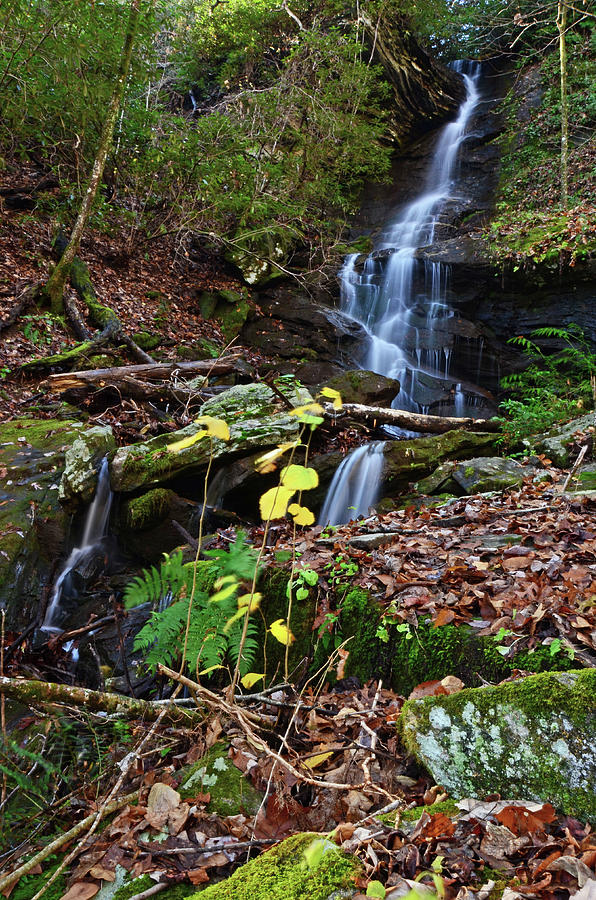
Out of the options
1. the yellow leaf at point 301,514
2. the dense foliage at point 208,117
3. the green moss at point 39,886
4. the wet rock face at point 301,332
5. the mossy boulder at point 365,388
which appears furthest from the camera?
the wet rock face at point 301,332

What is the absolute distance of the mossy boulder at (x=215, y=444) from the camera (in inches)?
259

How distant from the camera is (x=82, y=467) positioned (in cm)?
622

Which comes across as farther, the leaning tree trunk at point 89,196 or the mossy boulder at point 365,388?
the leaning tree trunk at point 89,196

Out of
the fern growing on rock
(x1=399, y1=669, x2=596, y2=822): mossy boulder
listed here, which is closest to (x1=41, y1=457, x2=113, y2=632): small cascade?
the fern growing on rock

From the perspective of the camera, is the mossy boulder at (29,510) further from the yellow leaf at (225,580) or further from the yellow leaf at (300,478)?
the yellow leaf at (300,478)

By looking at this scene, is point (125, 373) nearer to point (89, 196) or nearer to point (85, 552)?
point (85, 552)

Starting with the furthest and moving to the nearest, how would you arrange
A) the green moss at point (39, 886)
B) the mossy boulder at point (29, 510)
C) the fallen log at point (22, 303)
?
1. the fallen log at point (22, 303)
2. the mossy boulder at point (29, 510)
3. the green moss at point (39, 886)

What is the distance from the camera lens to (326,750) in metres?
2.10

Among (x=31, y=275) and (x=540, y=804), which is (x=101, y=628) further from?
(x=31, y=275)

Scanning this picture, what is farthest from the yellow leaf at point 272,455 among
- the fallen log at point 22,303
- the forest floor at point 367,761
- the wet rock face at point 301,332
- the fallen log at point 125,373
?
the wet rock face at point 301,332

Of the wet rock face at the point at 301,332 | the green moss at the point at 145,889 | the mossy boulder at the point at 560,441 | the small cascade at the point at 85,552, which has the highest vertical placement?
the wet rock face at the point at 301,332

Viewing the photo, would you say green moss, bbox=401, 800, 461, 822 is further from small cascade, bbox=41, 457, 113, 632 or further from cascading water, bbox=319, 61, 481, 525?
cascading water, bbox=319, 61, 481, 525

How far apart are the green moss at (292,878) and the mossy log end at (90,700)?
97 cm

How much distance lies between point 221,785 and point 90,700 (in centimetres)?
67
